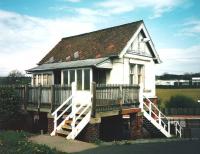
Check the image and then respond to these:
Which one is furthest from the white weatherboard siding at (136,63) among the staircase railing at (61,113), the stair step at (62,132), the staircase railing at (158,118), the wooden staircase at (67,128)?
the stair step at (62,132)

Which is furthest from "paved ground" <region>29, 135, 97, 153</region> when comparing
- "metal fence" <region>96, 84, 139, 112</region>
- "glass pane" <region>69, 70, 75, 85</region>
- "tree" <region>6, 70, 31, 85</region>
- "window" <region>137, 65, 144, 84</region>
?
"tree" <region>6, 70, 31, 85</region>

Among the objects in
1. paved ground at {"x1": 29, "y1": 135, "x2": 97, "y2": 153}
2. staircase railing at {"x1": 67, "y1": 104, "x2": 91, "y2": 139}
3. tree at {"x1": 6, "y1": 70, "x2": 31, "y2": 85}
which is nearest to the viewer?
paved ground at {"x1": 29, "y1": 135, "x2": 97, "y2": 153}

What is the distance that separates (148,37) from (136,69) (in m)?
2.95

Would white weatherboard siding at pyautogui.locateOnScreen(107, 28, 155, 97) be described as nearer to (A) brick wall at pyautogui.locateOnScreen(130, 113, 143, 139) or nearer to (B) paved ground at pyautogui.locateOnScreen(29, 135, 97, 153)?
(A) brick wall at pyautogui.locateOnScreen(130, 113, 143, 139)

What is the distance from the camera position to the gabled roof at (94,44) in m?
22.5

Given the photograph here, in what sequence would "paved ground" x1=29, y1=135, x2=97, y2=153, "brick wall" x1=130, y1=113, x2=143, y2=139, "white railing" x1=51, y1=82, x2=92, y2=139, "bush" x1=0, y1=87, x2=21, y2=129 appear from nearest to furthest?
"paved ground" x1=29, y1=135, x2=97, y2=153 < "white railing" x1=51, y1=82, x2=92, y2=139 < "bush" x1=0, y1=87, x2=21, y2=129 < "brick wall" x1=130, y1=113, x2=143, y2=139

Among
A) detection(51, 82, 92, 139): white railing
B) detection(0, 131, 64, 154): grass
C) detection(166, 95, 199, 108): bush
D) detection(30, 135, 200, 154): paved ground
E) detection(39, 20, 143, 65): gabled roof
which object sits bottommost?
detection(166, 95, 199, 108): bush

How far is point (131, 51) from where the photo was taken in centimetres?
2261

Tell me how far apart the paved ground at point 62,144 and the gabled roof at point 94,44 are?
952 cm

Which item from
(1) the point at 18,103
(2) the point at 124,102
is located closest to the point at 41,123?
(1) the point at 18,103

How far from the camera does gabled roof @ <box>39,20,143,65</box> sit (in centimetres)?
2250

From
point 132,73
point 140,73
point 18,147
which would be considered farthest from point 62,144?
point 140,73

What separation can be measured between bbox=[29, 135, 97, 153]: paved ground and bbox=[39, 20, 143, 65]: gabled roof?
952cm

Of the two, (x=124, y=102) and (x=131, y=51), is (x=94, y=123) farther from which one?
(x=131, y=51)
